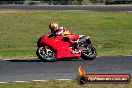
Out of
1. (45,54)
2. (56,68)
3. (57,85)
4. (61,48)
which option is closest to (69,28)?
(61,48)

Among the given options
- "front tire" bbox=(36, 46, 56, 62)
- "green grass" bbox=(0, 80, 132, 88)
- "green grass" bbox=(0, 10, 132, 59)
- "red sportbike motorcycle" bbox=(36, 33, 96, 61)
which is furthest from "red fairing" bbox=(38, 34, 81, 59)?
"green grass" bbox=(0, 80, 132, 88)

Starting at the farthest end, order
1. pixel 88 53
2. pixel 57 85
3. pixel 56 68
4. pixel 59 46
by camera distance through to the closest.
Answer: pixel 88 53 < pixel 59 46 < pixel 56 68 < pixel 57 85

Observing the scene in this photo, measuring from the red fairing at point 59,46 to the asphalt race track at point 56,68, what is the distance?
0.85 ft

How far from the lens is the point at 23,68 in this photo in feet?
58.1

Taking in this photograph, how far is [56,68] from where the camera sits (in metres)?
17.7

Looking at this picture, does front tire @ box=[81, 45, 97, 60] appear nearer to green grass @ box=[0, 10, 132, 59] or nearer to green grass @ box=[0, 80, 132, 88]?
green grass @ box=[0, 10, 132, 59]

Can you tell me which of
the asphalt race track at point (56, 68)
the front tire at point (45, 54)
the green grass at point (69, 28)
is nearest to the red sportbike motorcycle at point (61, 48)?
the front tire at point (45, 54)

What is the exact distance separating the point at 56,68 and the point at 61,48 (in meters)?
2.32

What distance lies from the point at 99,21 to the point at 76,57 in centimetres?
2275

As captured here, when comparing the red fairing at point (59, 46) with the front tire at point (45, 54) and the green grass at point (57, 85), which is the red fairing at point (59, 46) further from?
the green grass at point (57, 85)

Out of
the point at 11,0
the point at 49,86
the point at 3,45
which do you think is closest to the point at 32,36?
the point at 3,45

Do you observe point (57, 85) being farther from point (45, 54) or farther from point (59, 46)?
point (59, 46)

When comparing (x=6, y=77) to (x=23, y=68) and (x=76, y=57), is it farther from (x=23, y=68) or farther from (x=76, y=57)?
(x=76, y=57)

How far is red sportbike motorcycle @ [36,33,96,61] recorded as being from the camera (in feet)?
64.8
